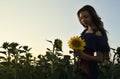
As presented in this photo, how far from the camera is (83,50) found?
23.3 feet

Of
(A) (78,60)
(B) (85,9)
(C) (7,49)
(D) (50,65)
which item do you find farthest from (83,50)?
(C) (7,49)

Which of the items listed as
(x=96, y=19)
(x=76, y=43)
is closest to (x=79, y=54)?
(x=76, y=43)

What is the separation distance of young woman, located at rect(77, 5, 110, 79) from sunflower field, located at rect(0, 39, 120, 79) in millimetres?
317

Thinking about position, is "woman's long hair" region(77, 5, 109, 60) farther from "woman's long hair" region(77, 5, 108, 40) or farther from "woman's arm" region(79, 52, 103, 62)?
"woman's arm" region(79, 52, 103, 62)

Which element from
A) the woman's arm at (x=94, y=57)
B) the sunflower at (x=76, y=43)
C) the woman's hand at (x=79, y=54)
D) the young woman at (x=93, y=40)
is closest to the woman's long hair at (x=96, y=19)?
the young woman at (x=93, y=40)

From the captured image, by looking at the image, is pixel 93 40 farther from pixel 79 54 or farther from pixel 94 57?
pixel 79 54

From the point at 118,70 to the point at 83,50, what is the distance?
2300 millimetres

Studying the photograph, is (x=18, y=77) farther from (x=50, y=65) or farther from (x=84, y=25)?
(x=84, y=25)

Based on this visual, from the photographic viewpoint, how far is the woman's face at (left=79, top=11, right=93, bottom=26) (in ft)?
23.3

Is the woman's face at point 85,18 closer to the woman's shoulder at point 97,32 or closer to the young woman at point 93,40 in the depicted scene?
the young woman at point 93,40

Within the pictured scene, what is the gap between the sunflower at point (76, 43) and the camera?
22.0 ft

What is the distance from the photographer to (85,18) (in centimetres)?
712

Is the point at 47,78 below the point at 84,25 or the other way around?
below

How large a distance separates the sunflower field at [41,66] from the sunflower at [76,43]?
59cm
